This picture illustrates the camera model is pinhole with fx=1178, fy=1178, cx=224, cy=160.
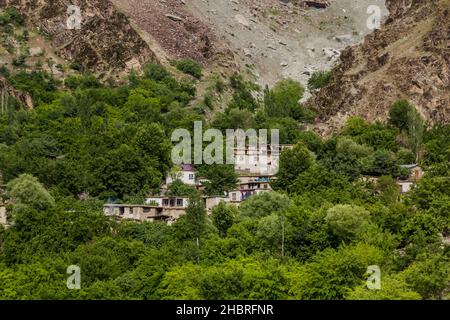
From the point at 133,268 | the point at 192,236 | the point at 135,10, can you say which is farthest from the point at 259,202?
the point at 135,10

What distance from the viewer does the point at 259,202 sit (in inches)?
2788

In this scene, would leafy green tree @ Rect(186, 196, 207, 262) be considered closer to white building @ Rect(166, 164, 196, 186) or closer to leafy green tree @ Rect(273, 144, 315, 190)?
leafy green tree @ Rect(273, 144, 315, 190)

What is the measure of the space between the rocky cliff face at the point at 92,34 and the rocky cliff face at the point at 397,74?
19649 millimetres

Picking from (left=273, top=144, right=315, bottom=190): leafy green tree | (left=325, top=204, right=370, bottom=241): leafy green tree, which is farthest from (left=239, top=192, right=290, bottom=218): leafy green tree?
(left=273, top=144, right=315, bottom=190): leafy green tree

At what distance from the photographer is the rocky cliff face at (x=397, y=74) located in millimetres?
96375

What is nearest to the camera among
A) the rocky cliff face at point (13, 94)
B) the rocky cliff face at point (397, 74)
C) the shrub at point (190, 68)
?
the rocky cliff face at point (397, 74)

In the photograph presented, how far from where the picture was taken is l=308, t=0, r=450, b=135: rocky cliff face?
316 ft

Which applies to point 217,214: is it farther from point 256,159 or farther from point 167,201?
point 256,159
